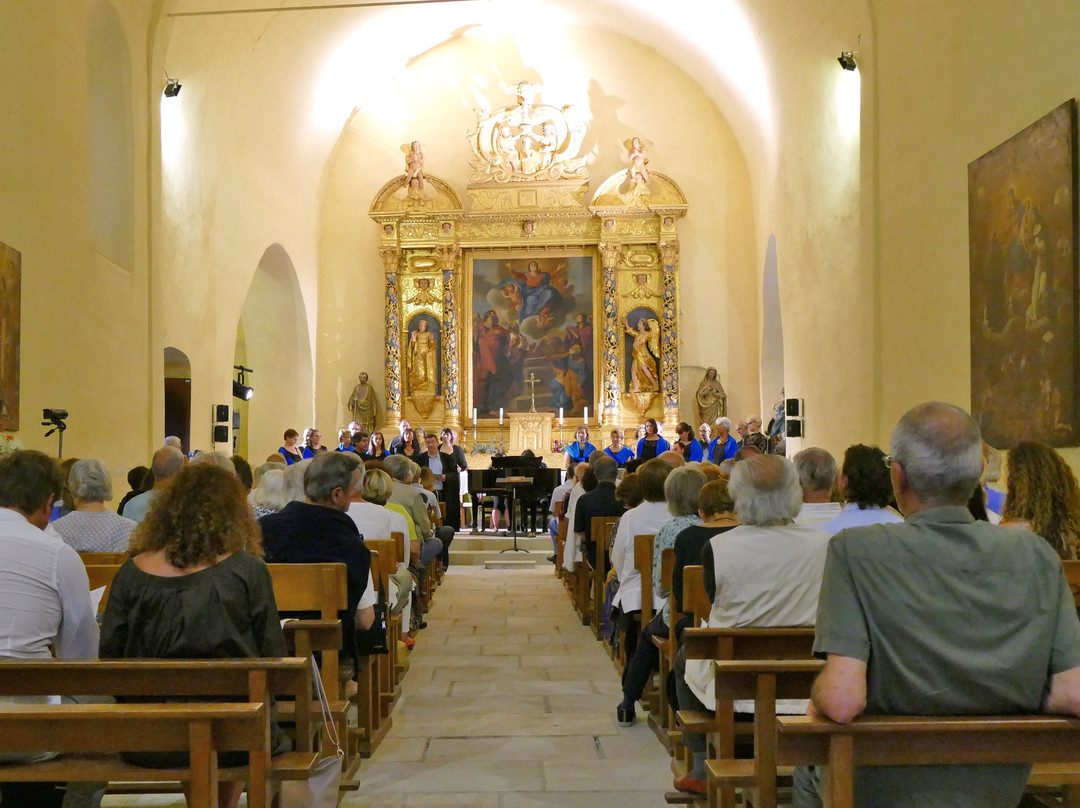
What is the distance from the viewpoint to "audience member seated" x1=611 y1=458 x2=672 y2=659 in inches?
221

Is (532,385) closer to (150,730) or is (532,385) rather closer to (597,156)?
(597,156)

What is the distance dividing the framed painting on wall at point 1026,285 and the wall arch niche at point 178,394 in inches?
352

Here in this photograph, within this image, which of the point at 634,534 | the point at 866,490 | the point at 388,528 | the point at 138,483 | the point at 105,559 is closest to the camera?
the point at 866,490

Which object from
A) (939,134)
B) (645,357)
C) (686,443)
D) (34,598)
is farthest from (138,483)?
(645,357)

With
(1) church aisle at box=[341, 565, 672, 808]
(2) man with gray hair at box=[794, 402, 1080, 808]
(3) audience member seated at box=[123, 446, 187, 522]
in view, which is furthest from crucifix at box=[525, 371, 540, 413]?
(2) man with gray hair at box=[794, 402, 1080, 808]

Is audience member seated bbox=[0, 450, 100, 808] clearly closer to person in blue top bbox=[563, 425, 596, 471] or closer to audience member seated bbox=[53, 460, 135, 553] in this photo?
audience member seated bbox=[53, 460, 135, 553]

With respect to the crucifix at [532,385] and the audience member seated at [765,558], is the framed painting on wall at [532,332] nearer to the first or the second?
the crucifix at [532,385]

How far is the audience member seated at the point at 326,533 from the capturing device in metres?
4.15

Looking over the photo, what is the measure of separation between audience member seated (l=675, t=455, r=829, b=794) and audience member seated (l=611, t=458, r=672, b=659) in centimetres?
186

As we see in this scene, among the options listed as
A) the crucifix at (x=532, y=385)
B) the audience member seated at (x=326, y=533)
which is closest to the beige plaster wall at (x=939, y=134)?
the audience member seated at (x=326, y=533)

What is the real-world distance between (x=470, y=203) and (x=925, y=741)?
16.1 metres

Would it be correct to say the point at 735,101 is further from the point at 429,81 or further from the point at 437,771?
the point at 437,771

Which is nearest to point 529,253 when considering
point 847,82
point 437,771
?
point 847,82

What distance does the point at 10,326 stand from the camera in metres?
7.65
